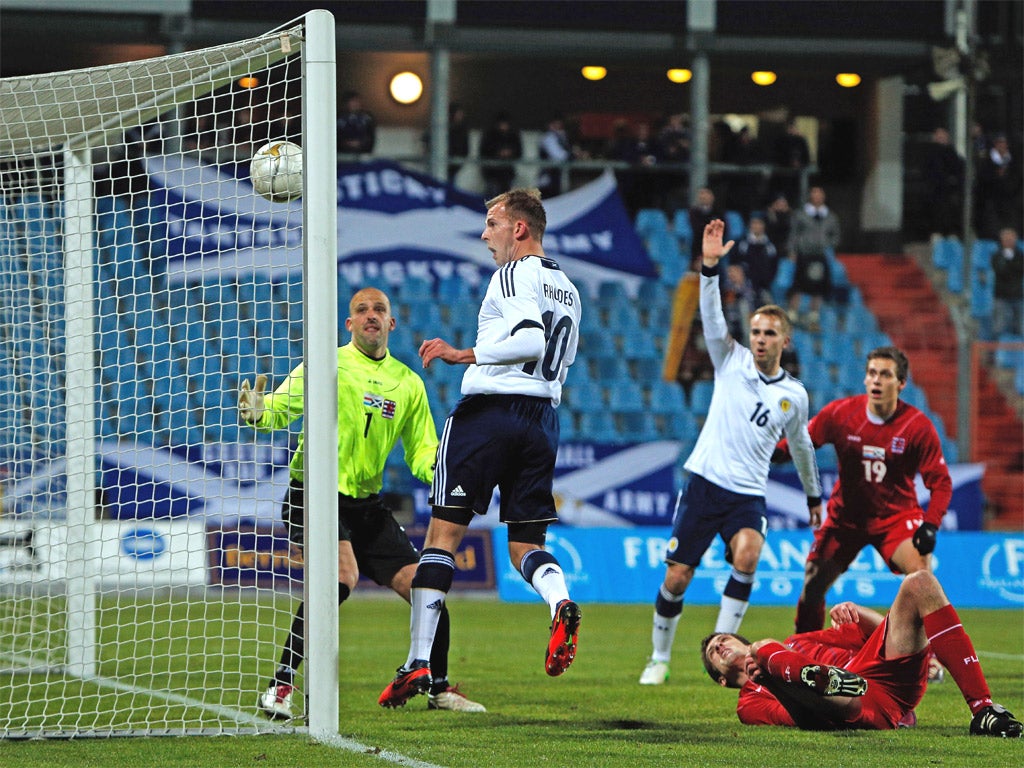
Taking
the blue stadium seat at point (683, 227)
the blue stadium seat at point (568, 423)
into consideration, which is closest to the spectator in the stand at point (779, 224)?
the blue stadium seat at point (683, 227)

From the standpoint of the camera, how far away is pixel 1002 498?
59.9 ft

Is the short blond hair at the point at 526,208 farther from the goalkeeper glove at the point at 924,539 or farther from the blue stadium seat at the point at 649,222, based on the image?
the blue stadium seat at the point at 649,222

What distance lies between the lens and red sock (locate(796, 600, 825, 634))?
30.0 feet

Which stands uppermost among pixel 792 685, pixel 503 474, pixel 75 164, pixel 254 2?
pixel 254 2

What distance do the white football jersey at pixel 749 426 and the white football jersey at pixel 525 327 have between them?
251 centimetres

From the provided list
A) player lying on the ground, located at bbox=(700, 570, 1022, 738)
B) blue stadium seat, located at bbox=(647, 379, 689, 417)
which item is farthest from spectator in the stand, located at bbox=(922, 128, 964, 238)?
player lying on the ground, located at bbox=(700, 570, 1022, 738)

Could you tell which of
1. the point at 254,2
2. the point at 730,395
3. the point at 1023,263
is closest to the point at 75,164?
the point at 730,395

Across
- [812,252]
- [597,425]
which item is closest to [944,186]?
[812,252]

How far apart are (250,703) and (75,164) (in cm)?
342

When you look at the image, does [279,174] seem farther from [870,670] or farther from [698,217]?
[698,217]

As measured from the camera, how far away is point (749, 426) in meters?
9.25

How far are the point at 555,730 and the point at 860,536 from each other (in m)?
3.18

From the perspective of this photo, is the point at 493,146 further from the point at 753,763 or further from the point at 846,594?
the point at 753,763

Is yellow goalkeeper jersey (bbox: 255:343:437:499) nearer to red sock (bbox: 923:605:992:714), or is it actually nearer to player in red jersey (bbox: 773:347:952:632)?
red sock (bbox: 923:605:992:714)
